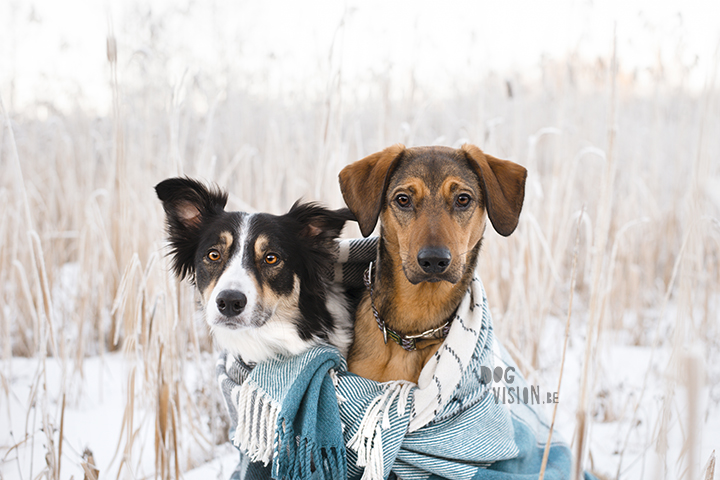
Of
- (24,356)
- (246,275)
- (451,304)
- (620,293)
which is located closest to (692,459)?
(451,304)

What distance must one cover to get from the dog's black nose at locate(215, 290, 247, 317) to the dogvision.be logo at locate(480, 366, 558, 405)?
863 mm

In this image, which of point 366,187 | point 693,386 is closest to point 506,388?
point 366,187

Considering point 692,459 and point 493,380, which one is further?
point 493,380

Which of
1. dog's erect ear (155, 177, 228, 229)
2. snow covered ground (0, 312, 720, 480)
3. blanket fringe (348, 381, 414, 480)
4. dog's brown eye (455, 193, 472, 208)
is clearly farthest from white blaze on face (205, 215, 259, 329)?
dog's brown eye (455, 193, 472, 208)

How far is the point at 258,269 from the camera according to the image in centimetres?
173

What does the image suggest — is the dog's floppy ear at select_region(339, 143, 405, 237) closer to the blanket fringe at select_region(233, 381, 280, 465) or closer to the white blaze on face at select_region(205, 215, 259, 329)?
the white blaze on face at select_region(205, 215, 259, 329)

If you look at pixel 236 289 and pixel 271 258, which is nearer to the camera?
pixel 236 289

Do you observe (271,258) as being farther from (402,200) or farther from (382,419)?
(382,419)

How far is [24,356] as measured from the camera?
3361 mm

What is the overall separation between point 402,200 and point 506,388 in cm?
87

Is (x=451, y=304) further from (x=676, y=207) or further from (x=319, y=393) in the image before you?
(x=676, y=207)

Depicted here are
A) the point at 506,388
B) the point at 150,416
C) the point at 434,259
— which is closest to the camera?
the point at 434,259

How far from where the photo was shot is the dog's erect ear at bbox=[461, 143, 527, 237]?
5.62ft

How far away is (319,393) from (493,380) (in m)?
0.70
